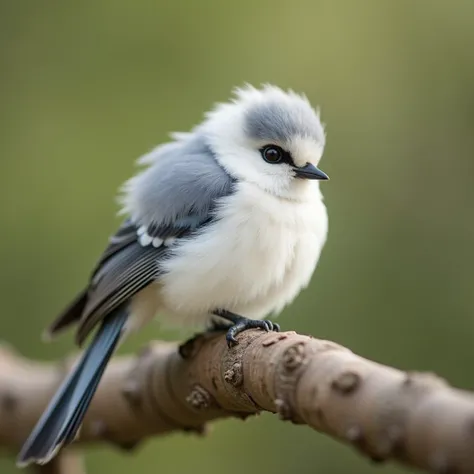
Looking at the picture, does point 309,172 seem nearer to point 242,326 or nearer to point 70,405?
point 242,326

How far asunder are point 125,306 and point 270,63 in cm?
170

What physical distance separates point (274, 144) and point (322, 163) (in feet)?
4.05

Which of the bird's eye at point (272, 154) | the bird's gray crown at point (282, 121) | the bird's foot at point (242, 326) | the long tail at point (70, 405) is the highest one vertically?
the bird's gray crown at point (282, 121)

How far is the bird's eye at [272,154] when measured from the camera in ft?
6.28

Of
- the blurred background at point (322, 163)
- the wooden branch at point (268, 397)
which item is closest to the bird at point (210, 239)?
the wooden branch at point (268, 397)

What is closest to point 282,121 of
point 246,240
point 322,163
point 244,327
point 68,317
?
point 246,240

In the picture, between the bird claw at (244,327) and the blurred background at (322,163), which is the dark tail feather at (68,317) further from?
the blurred background at (322,163)

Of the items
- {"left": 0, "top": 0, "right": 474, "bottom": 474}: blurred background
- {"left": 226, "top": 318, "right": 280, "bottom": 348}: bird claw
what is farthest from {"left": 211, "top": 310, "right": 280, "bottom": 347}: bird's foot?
{"left": 0, "top": 0, "right": 474, "bottom": 474}: blurred background

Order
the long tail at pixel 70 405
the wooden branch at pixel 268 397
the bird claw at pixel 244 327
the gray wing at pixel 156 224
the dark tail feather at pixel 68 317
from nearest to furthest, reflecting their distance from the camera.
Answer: the wooden branch at pixel 268 397
the bird claw at pixel 244 327
the long tail at pixel 70 405
the gray wing at pixel 156 224
the dark tail feather at pixel 68 317

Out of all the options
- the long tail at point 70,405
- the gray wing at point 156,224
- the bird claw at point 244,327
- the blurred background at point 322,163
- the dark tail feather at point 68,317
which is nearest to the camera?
the bird claw at point 244,327

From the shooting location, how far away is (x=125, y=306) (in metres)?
1.90

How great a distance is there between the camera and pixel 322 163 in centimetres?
313

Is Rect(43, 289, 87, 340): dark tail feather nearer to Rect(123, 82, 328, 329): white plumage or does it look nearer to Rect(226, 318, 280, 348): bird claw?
Rect(123, 82, 328, 329): white plumage

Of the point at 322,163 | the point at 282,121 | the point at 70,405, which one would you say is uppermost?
the point at 282,121
